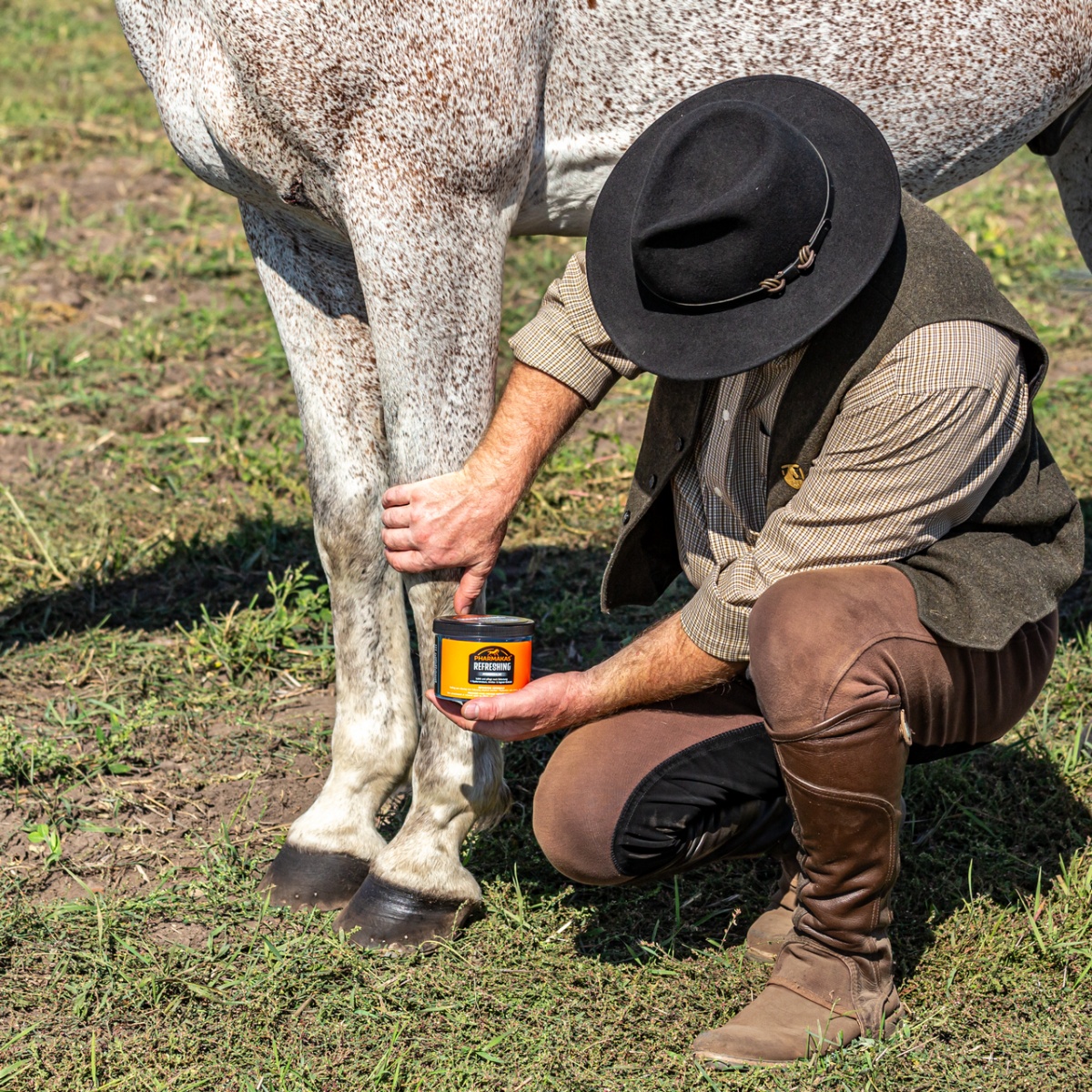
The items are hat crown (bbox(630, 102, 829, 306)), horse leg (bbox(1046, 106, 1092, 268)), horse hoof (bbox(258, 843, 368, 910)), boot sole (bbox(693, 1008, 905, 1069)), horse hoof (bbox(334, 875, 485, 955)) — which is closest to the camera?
hat crown (bbox(630, 102, 829, 306))

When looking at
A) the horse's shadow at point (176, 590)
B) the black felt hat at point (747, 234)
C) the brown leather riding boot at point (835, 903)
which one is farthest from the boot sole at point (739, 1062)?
the horse's shadow at point (176, 590)

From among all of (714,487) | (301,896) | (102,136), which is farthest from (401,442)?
(102,136)

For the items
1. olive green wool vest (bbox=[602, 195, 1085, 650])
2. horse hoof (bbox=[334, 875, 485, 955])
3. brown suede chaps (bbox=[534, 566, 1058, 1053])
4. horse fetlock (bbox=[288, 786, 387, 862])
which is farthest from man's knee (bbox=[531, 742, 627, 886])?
olive green wool vest (bbox=[602, 195, 1085, 650])

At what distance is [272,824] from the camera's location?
126 inches

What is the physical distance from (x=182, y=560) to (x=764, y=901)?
2195mm

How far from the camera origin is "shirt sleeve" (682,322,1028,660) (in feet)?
7.38

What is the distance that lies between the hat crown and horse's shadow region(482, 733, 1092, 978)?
1.36m

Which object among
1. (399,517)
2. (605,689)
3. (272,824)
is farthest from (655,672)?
(272,824)

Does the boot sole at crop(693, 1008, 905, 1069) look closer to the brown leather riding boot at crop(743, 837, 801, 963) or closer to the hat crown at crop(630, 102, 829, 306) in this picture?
the brown leather riding boot at crop(743, 837, 801, 963)

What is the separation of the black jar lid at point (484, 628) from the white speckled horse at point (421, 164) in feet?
0.97

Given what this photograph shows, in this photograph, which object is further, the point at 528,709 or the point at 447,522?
the point at 447,522

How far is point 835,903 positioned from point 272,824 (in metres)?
1.40

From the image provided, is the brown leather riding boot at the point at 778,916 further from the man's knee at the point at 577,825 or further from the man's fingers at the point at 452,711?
the man's fingers at the point at 452,711

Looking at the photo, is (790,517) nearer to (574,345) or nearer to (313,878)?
(574,345)
